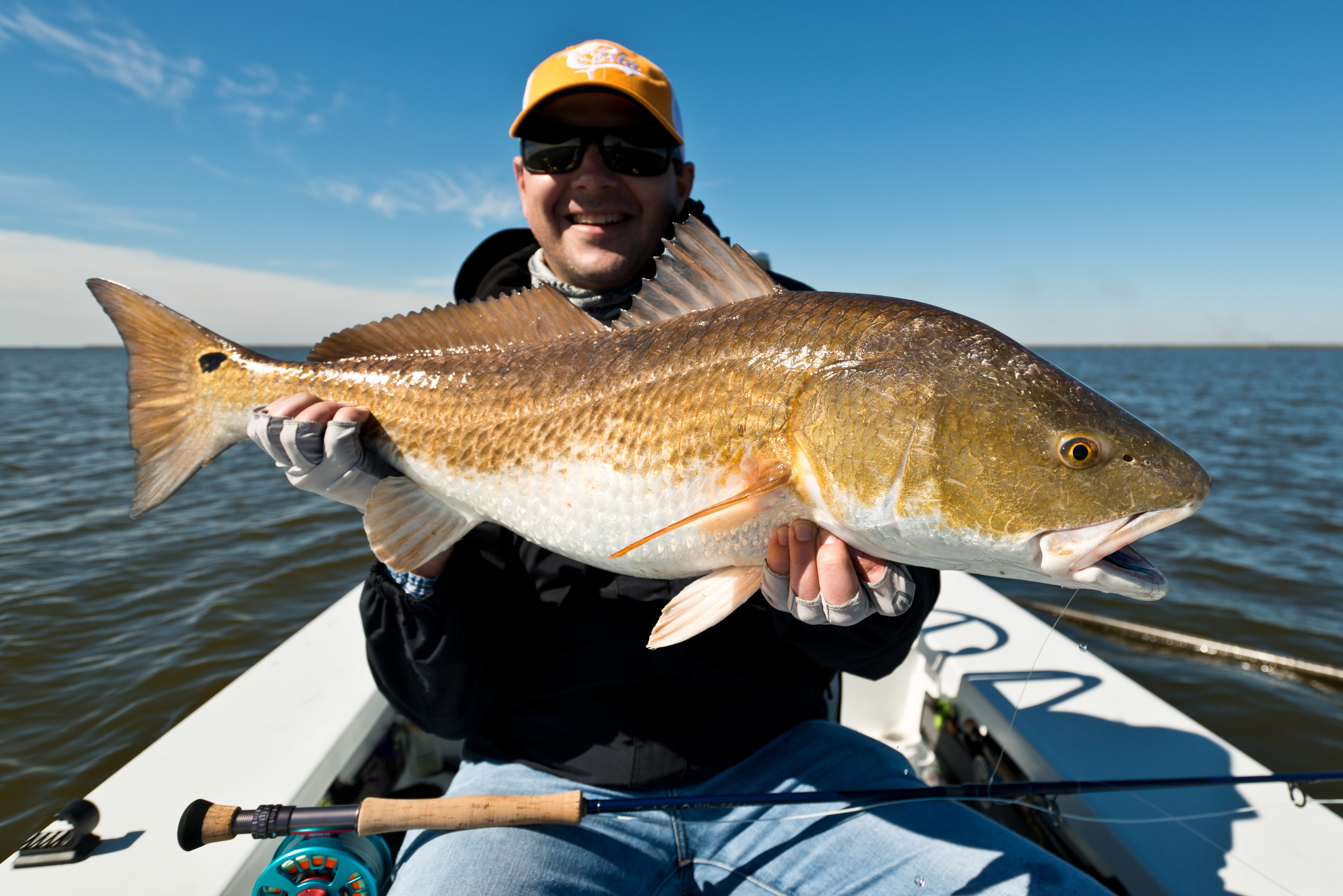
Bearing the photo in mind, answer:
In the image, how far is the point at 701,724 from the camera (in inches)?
97.5

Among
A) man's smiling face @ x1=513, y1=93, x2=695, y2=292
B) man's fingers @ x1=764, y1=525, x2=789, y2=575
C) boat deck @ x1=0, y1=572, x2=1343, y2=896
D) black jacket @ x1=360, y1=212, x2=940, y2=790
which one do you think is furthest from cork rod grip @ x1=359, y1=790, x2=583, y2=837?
man's smiling face @ x1=513, y1=93, x2=695, y2=292

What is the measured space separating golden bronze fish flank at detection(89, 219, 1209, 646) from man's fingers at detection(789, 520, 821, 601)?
56 millimetres

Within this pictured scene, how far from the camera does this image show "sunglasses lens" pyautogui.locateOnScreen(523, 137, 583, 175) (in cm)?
296

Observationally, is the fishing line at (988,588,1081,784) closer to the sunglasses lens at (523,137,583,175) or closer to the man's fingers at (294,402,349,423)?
the sunglasses lens at (523,137,583,175)

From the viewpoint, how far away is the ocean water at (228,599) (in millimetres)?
5129

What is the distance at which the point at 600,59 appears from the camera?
Answer: 289 centimetres

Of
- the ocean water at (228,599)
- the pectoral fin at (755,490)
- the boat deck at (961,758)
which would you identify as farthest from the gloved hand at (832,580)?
the ocean water at (228,599)

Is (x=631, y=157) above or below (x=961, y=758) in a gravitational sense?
above

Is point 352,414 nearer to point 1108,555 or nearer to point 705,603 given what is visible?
point 705,603

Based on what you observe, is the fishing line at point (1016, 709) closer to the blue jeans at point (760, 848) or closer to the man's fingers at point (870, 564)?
the blue jeans at point (760, 848)

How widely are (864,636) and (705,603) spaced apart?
68 centimetres

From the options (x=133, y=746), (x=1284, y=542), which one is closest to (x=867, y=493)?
(x=133, y=746)

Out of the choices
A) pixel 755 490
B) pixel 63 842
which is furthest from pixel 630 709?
A: pixel 63 842

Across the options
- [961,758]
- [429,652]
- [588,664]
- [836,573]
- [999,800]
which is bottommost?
[961,758]
